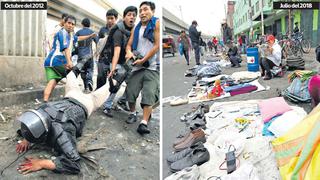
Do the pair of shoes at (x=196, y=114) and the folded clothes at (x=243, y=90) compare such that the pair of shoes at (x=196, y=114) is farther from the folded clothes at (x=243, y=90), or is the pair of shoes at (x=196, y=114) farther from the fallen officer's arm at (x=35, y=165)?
the fallen officer's arm at (x=35, y=165)

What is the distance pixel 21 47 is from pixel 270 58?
338cm

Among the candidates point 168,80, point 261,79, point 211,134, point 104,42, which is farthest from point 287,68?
point 104,42

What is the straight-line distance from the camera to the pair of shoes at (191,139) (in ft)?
9.29

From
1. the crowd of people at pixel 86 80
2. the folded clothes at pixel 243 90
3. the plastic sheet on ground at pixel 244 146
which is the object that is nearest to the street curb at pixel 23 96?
the crowd of people at pixel 86 80

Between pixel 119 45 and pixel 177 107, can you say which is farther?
pixel 177 107

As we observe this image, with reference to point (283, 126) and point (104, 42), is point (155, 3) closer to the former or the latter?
point (104, 42)

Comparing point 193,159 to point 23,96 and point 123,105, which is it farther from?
point 23,96

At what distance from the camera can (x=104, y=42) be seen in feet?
10.4

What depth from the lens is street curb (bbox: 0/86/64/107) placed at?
9.96ft

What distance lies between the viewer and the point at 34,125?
6.53 feet

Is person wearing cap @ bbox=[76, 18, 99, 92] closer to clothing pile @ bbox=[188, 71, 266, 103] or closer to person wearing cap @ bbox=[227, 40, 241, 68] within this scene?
clothing pile @ bbox=[188, 71, 266, 103]

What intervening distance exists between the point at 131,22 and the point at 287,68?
10.6 feet

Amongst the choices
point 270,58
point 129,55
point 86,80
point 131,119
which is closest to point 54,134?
point 131,119

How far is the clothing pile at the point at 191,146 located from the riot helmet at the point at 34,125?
0.94m
